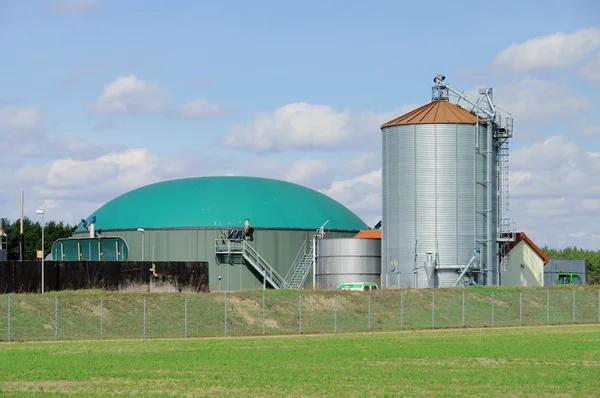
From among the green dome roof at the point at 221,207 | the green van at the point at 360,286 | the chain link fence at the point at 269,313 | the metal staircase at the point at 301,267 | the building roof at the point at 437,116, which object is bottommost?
the chain link fence at the point at 269,313

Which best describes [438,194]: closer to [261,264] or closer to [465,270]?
[465,270]

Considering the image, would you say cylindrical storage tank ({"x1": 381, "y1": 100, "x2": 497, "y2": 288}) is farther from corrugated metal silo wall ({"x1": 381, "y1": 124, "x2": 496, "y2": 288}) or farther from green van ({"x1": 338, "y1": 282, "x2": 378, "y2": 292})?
green van ({"x1": 338, "y1": 282, "x2": 378, "y2": 292})

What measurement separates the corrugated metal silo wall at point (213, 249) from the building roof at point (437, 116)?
16.5 metres

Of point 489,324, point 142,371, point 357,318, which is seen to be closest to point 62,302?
point 357,318

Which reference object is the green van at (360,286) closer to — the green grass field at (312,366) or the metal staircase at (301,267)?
the metal staircase at (301,267)

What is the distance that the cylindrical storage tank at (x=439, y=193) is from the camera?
74875 millimetres

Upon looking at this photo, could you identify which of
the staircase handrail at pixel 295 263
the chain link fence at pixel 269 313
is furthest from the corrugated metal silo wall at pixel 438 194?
the staircase handrail at pixel 295 263

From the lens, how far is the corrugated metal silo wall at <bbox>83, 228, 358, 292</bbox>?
8594cm

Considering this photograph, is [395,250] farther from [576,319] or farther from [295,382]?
[295,382]

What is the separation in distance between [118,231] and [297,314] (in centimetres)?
3316

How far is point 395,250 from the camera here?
7712cm

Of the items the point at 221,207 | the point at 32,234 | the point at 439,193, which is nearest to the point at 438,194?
the point at 439,193

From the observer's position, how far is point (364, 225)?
330 feet

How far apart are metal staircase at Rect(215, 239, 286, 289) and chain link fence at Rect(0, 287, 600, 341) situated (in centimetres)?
2063
